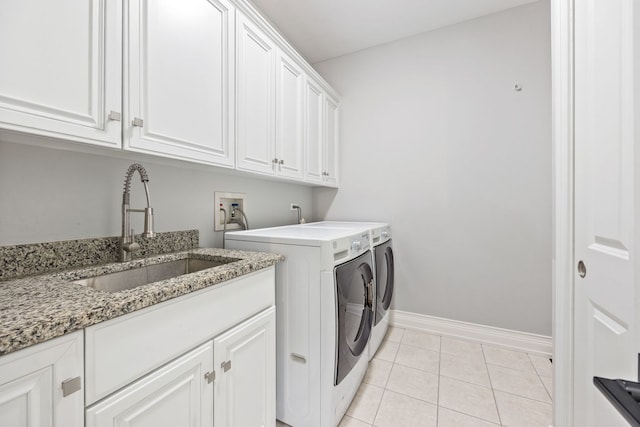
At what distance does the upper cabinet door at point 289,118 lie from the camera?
1806 mm

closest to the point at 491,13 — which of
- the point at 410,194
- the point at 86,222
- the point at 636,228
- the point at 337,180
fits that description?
the point at 410,194

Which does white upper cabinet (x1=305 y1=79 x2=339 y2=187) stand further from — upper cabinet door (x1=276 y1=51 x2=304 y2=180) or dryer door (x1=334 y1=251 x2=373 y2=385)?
dryer door (x1=334 y1=251 x2=373 y2=385)

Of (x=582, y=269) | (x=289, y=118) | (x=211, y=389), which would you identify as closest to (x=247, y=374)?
(x=211, y=389)

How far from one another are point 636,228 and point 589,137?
40 centimetres

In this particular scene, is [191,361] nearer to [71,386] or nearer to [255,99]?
[71,386]

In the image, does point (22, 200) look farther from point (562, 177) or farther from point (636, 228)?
point (562, 177)

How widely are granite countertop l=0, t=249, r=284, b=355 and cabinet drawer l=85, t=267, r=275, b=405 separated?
0.13 ft

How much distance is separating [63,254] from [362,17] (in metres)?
2.51

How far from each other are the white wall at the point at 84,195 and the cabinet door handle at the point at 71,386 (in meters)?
0.66

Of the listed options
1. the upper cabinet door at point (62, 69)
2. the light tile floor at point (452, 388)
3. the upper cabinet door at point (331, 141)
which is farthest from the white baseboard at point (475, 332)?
the upper cabinet door at point (62, 69)

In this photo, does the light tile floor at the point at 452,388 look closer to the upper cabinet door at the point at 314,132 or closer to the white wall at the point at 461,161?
the white wall at the point at 461,161

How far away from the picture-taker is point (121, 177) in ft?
3.97

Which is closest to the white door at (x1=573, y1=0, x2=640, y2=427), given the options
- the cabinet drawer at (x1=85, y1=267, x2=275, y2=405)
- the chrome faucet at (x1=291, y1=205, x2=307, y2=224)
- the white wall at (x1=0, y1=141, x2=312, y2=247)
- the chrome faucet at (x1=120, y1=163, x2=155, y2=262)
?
the cabinet drawer at (x1=85, y1=267, x2=275, y2=405)

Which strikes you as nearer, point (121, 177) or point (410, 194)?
point (121, 177)
